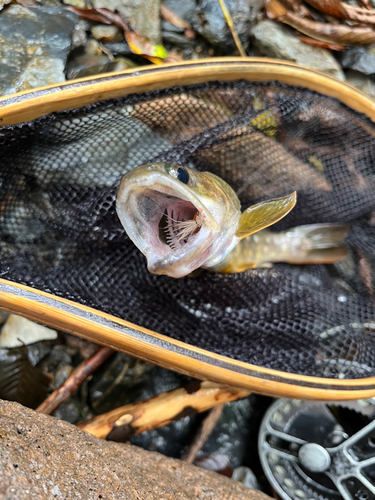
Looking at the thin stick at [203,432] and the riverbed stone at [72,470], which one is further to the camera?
the thin stick at [203,432]

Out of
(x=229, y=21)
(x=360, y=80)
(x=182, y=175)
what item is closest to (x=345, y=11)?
(x=360, y=80)

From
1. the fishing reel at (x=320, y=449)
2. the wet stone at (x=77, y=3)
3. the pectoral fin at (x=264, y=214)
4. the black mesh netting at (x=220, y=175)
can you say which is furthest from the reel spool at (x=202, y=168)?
the wet stone at (x=77, y=3)

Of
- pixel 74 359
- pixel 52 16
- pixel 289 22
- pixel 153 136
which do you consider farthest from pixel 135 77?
pixel 74 359

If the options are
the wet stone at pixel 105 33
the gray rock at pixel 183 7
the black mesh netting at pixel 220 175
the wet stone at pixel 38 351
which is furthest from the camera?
the gray rock at pixel 183 7

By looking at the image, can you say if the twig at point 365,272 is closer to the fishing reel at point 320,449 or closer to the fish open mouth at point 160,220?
the fishing reel at point 320,449

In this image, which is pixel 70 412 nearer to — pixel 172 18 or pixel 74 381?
pixel 74 381

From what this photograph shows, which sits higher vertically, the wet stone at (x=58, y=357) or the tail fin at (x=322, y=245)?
the tail fin at (x=322, y=245)

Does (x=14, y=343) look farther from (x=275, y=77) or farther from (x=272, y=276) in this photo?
(x=275, y=77)
